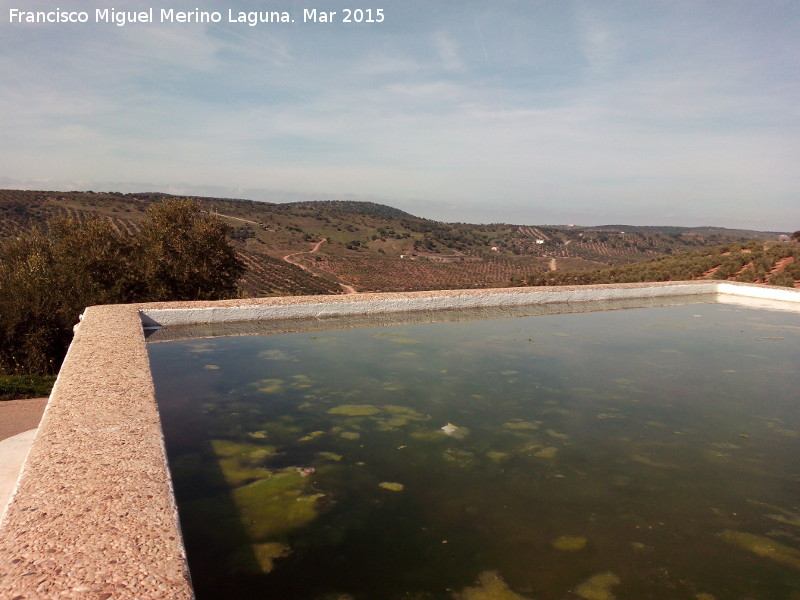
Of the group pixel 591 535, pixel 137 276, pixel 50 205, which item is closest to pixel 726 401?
pixel 591 535

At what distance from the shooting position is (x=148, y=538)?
212 centimetres

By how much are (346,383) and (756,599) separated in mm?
3850

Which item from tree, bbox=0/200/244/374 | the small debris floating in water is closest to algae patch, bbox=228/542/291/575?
the small debris floating in water

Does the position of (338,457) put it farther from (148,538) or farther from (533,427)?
(148,538)

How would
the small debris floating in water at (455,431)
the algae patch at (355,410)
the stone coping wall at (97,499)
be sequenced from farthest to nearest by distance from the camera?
the algae patch at (355,410)
the small debris floating in water at (455,431)
the stone coping wall at (97,499)

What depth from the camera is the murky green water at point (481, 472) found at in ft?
9.19

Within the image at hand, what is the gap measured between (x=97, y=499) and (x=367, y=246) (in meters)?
58.9

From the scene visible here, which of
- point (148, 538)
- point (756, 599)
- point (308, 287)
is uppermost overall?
point (148, 538)

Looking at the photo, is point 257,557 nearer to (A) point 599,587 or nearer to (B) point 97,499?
(B) point 97,499

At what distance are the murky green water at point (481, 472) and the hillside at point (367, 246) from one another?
26.9 meters

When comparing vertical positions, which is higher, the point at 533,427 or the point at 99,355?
the point at 99,355

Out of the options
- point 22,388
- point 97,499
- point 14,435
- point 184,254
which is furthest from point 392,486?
point 184,254

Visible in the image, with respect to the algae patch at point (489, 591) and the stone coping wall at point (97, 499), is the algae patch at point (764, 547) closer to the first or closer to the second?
the algae patch at point (489, 591)

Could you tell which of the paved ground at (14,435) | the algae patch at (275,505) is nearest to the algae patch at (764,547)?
the algae patch at (275,505)
